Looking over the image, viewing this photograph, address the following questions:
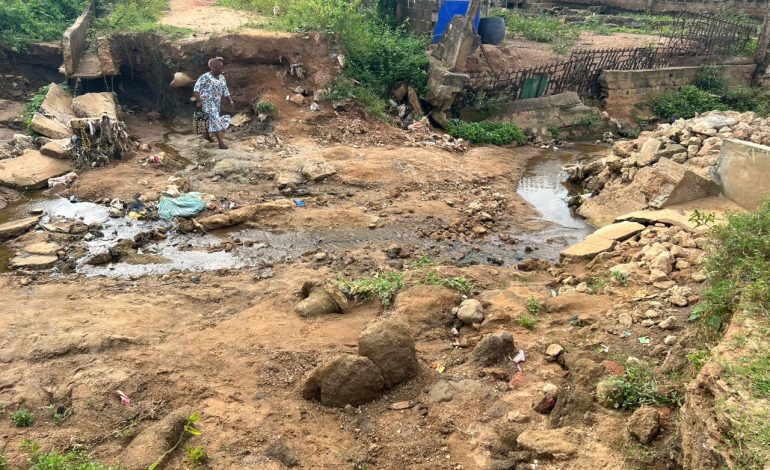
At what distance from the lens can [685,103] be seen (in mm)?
12391

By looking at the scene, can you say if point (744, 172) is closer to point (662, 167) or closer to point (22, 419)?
point (662, 167)

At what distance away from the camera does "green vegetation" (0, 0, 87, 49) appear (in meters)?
10.7

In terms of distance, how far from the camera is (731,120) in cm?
880

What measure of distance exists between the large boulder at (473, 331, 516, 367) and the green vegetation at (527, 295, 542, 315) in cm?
77

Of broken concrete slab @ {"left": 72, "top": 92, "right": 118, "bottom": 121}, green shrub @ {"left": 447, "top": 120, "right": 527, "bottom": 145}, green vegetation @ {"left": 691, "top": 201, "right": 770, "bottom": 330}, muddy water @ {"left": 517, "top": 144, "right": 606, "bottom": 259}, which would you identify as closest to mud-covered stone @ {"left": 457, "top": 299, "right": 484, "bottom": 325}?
green vegetation @ {"left": 691, "top": 201, "right": 770, "bottom": 330}

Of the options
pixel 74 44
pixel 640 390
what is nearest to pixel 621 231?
pixel 640 390

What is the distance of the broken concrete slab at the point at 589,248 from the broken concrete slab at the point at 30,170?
722 centimetres

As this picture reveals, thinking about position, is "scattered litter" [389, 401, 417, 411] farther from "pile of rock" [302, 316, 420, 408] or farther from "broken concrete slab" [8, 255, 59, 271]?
"broken concrete slab" [8, 255, 59, 271]

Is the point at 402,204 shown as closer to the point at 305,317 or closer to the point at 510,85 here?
the point at 305,317

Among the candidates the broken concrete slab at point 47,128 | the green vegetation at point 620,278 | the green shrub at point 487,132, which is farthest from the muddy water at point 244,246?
the green shrub at point 487,132

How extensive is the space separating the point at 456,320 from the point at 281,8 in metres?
10.6

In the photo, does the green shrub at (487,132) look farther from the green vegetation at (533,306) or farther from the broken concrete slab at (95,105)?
the broken concrete slab at (95,105)

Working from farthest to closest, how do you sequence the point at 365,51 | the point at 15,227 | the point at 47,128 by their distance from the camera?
the point at 365,51 → the point at 47,128 → the point at 15,227

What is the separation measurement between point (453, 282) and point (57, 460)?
3.46 meters
